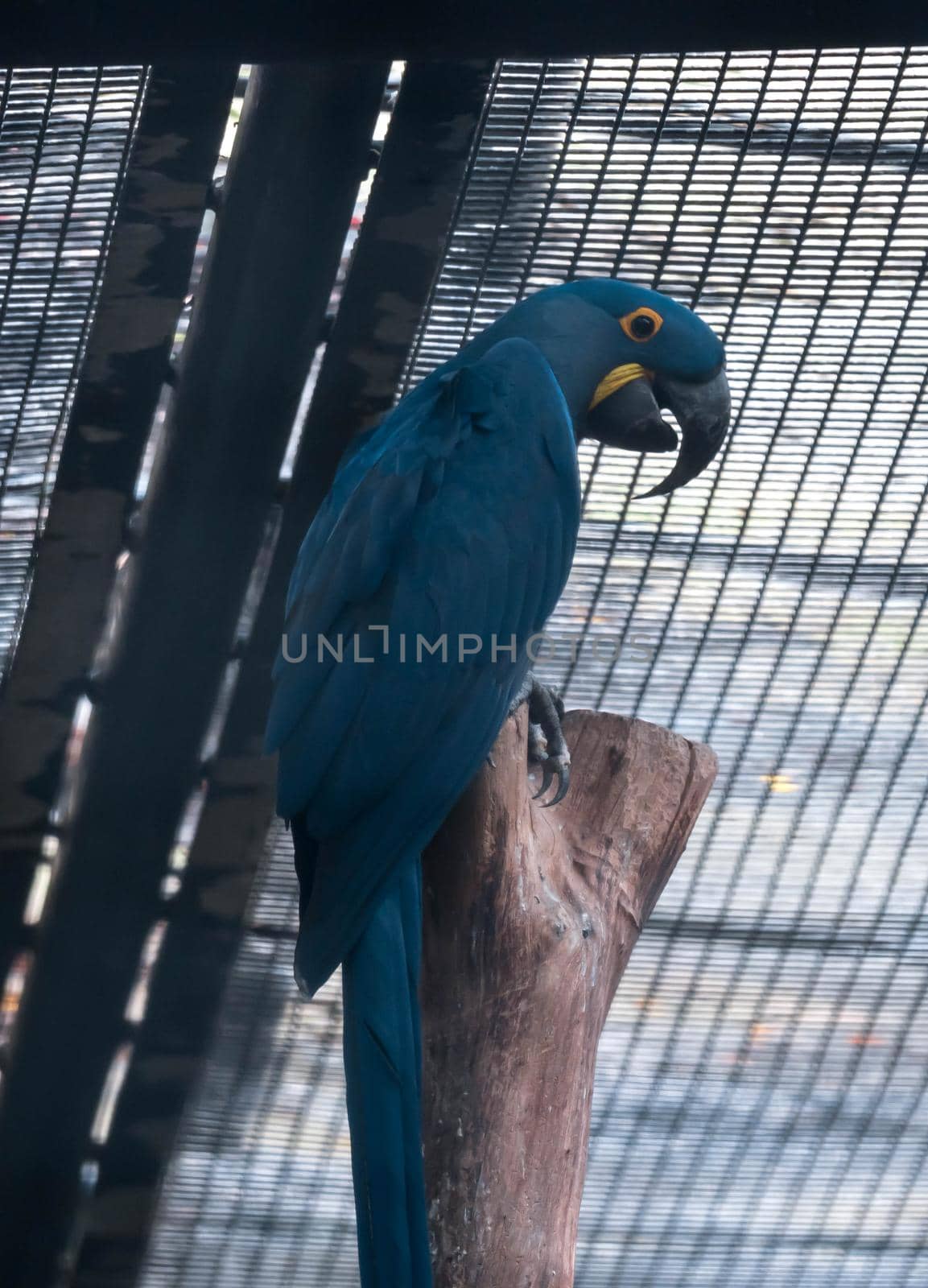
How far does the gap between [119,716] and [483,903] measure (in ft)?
1.70

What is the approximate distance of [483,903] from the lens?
118cm

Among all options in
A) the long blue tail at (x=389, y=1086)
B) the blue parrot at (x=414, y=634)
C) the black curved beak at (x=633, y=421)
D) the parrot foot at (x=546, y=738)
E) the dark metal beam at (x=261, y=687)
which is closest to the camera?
the long blue tail at (x=389, y=1086)

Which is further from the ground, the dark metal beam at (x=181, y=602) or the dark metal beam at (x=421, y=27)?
the dark metal beam at (x=421, y=27)

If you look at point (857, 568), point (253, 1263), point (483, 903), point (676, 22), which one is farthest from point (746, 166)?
point (253, 1263)

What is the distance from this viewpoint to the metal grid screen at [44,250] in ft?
3.98

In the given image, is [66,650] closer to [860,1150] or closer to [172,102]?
[172,102]

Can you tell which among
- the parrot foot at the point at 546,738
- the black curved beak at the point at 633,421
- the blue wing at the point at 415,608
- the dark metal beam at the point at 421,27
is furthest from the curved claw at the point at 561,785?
the dark metal beam at the point at 421,27

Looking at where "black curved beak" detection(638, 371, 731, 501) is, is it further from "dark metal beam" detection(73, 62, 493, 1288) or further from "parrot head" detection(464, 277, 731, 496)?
"dark metal beam" detection(73, 62, 493, 1288)

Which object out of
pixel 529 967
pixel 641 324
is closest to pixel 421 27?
pixel 641 324

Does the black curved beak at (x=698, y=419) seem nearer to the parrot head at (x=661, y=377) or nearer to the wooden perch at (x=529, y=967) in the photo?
the parrot head at (x=661, y=377)

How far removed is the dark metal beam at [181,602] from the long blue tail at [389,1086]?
41 centimetres

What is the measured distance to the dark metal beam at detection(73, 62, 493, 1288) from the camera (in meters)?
1.24

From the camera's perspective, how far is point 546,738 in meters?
1.38

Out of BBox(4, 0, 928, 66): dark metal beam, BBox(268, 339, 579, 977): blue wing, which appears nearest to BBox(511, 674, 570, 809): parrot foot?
BBox(268, 339, 579, 977): blue wing
